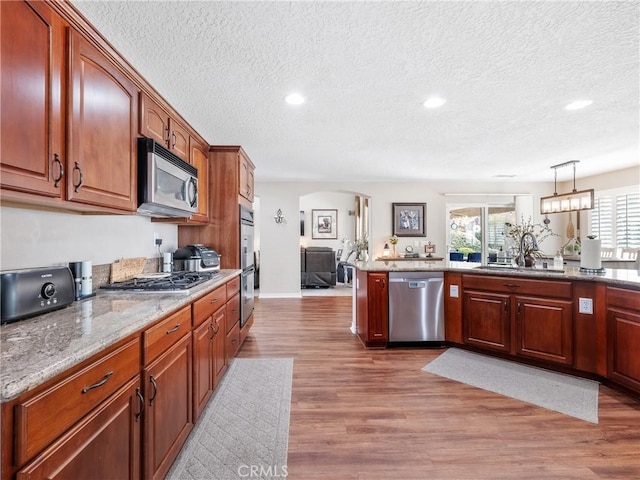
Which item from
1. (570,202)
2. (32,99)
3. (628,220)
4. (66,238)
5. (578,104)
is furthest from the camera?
(628,220)

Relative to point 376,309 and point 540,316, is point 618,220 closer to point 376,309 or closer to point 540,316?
point 540,316

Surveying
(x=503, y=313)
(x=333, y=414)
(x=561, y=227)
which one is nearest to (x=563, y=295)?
(x=503, y=313)

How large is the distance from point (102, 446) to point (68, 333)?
396mm

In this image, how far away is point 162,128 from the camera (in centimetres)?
225

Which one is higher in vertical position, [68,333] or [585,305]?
[68,333]

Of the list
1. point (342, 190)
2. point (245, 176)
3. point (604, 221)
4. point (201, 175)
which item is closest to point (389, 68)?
point (201, 175)

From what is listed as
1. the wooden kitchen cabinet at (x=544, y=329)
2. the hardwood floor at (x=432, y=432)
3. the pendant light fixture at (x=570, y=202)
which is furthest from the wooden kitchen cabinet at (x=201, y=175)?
the pendant light fixture at (x=570, y=202)

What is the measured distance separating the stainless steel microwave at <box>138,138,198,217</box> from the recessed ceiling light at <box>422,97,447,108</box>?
2.08 meters

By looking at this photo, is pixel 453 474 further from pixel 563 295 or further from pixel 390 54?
pixel 390 54

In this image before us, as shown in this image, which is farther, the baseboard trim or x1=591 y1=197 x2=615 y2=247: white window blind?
the baseboard trim

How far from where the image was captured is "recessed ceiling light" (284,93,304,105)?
7.91ft

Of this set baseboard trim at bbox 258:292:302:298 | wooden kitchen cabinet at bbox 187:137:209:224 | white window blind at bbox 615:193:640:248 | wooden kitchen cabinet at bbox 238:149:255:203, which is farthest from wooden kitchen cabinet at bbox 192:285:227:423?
white window blind at bbox 615:193:640:248

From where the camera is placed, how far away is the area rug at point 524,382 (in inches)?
85.3

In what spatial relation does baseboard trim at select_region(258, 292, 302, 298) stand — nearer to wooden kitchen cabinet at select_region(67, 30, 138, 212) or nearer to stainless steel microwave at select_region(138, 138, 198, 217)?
stainless steel microwave at select_region(138, 138, 198, 217)
